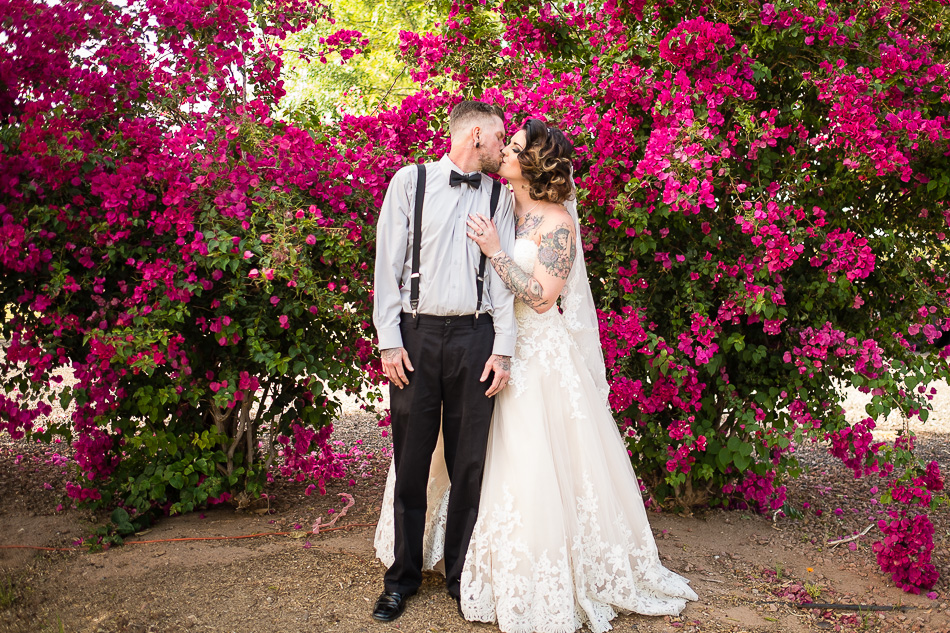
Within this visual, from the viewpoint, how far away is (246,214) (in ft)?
10.9

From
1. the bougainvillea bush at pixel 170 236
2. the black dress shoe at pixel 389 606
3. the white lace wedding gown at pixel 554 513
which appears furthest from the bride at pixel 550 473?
the bougainvillea bush at pixel 170 236

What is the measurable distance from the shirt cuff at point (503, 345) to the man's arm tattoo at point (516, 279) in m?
0.19

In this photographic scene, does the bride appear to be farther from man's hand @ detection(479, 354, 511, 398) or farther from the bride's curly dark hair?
man's hand @ detection(479, 354, 511, 398)

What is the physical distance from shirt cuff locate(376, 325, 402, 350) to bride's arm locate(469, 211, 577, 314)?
48 cm

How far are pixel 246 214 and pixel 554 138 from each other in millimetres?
1401

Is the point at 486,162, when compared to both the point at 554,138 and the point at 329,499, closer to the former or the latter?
the point at 554,138

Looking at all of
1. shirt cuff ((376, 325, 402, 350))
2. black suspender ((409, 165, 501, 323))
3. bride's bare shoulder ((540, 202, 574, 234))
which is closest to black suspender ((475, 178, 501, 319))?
black suspender ((409, 165, 501, 323))

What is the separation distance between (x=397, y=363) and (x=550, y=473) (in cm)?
77

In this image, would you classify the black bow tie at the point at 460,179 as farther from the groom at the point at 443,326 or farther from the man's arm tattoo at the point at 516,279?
the man's arm tattoo at the point at 516,279

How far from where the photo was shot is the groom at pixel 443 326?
295 cm

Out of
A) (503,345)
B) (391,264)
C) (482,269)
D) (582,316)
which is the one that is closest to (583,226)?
(582,316)

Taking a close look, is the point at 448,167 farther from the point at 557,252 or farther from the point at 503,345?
the point at 503,345

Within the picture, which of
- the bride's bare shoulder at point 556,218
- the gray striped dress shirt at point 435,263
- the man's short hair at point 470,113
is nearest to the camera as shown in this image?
the gray striped dress shirt at point 435,263

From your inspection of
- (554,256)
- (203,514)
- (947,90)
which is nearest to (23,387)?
(203,514)
